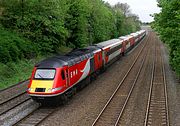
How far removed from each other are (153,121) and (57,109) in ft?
19.4

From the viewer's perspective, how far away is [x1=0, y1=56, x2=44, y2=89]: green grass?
26692mm

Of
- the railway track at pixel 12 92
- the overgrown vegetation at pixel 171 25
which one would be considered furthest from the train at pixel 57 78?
the overgrown vegetation at pixel 171 25

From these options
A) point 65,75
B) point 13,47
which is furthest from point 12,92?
point 13,47

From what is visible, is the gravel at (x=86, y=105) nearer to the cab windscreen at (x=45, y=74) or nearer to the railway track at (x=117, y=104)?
the railway track at (x=117, y=104)

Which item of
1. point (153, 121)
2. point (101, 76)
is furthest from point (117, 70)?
point (153, 121)

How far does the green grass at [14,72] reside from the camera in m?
26.7

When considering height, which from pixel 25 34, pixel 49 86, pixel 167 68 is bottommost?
pixel 167 68

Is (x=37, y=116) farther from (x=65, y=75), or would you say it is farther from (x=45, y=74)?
(x=65, y=75)

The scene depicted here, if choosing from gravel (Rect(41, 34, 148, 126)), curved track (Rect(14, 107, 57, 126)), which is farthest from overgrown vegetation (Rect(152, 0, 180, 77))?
curved track (Rect(14, 107, 57, 126))

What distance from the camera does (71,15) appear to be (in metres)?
45.3

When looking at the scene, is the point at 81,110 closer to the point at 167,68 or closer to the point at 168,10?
the point at 168,10

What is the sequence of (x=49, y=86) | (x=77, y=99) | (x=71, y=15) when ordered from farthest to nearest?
(x=71, y=15) → (x=77, y=99) → (x=49, y=86)

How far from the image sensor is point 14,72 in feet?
95.9

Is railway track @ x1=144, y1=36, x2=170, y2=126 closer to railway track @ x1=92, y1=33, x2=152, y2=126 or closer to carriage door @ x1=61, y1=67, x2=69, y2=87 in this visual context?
railway track @ x1=92, y1=33, x2=152, y2=126
